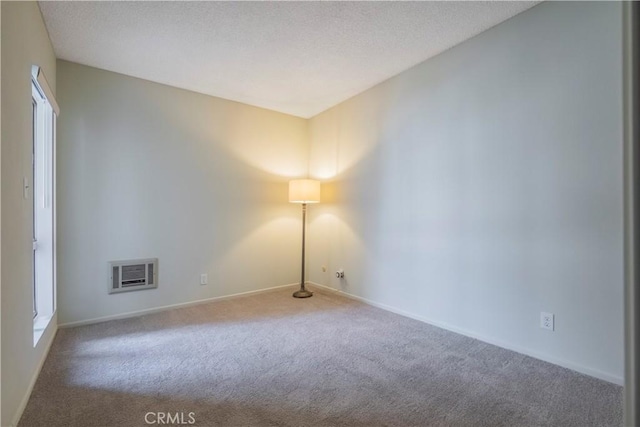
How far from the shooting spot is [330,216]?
411cm

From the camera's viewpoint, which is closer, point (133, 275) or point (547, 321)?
point (547, 321)

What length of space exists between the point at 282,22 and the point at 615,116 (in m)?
2.27

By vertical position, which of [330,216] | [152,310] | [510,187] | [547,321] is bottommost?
[152,310]

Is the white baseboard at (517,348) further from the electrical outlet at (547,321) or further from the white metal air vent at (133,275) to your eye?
the white metal air vent at (133,275)

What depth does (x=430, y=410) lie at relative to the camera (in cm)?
165

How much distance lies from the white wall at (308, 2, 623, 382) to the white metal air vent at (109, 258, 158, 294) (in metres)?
2.32

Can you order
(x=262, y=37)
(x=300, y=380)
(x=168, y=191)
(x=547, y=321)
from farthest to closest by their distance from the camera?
(x=168, y=191) → (x=262, y=37) → (x=547, y=321) → (x=300, y=380)

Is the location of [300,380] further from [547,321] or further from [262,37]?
[262,37]

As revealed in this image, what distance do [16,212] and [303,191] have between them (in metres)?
2.61

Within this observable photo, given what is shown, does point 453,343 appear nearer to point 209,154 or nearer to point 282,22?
point 282,22

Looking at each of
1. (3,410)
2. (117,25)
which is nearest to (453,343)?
(3,410)

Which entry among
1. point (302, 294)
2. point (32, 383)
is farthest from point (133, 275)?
point (302, 294)

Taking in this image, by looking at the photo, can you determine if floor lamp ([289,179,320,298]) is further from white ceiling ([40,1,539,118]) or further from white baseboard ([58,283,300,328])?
white ceiling ([40,1,539,118])

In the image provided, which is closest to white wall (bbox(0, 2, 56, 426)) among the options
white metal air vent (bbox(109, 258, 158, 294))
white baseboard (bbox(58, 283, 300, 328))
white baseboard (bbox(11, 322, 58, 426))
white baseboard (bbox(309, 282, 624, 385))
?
white baseboard (bbox(11, 322, 58, 426))
